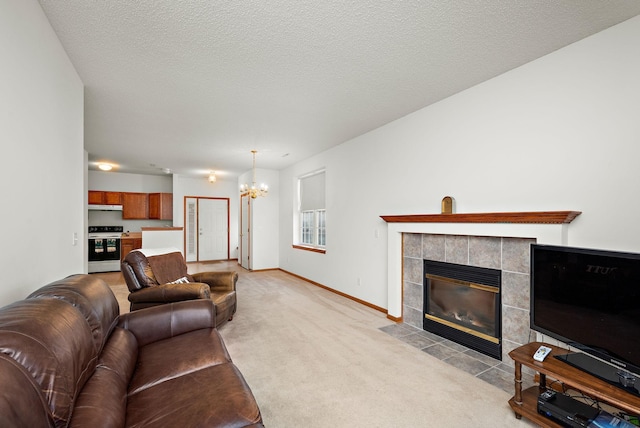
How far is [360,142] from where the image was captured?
15.5ft

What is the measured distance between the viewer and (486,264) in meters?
2.92

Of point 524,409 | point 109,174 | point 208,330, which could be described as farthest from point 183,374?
point 109,174

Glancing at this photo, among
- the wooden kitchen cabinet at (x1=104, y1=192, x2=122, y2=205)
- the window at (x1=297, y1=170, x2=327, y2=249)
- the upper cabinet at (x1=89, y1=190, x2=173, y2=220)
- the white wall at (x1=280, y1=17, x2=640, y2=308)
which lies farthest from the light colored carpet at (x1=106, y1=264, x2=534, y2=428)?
the wooden kitchen cabinet at (x1=104, y1=192, x2=122, y2=205)

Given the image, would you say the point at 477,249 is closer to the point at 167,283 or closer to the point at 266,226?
the point at 167,283

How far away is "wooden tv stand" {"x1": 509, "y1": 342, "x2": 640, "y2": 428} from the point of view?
1.58m

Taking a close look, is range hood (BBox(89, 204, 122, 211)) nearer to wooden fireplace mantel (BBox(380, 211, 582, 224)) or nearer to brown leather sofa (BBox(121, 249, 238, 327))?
brown leather sofa (BBox(121, 249, 238, 327))

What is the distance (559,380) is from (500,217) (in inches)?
52.5

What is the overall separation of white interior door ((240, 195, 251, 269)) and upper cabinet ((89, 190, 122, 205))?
3294 mm

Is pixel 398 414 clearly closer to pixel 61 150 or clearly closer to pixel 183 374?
pixel 183 374

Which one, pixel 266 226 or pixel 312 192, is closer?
pixel 312 192

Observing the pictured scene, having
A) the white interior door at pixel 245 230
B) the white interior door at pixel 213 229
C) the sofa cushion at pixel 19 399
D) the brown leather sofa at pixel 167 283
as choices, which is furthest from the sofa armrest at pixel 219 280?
the white interior door at pixel 213 229

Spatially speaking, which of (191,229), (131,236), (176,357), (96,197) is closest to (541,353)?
(176,357)

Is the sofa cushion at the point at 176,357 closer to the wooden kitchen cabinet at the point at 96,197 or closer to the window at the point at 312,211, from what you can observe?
the window at the point at 312,211

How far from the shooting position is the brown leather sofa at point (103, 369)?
0.90 m
